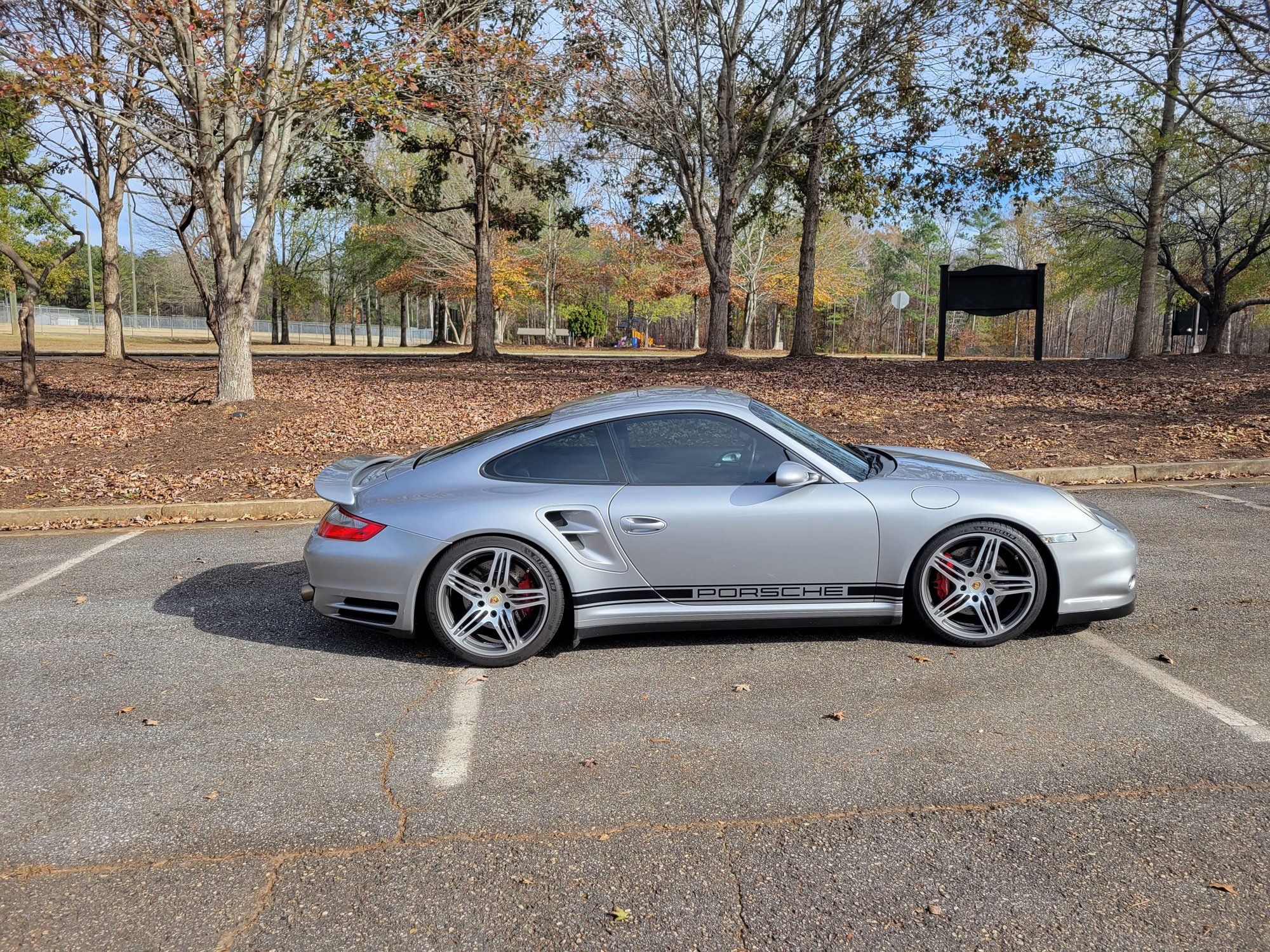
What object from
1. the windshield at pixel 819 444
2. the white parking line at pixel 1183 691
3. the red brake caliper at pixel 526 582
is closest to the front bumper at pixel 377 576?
the red brake caliper at pixel 526 582

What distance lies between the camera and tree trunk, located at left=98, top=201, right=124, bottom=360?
67.7 ft

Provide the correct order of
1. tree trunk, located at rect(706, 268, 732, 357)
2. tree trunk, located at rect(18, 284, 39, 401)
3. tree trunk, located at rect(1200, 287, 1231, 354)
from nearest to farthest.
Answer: tree trunk, located at rect(18, 284, 39, 401) < tree trunk, located at rect(706, 268, 732, 357) < tree trunk, located at rect(1200, 287, 1231, 354)

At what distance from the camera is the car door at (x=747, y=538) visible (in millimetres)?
4453

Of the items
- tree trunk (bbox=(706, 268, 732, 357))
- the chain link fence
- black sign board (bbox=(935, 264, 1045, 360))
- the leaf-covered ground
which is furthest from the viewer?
the chain link fence

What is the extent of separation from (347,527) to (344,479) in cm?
49

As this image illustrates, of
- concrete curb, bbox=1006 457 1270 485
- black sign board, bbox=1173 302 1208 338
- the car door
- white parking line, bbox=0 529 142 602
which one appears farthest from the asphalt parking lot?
black sign board, bbox=1173 302 1208 338

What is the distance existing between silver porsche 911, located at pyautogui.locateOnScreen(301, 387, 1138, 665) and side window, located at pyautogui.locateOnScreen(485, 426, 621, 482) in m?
0.01

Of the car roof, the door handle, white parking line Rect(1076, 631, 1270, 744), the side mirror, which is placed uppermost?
the car roof

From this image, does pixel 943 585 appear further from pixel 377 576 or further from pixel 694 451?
pixel 377 576

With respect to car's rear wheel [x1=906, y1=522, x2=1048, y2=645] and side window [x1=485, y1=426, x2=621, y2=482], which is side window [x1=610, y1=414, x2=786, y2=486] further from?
car's rear wheel [x1=906, y1=522, x2=1048, y2=645]

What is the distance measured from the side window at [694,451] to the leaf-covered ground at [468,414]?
17.0 ft

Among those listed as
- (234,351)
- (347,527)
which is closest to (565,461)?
(347,527)

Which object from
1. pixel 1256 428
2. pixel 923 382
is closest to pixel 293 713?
pixel 1256 428

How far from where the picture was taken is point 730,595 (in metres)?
4.52
